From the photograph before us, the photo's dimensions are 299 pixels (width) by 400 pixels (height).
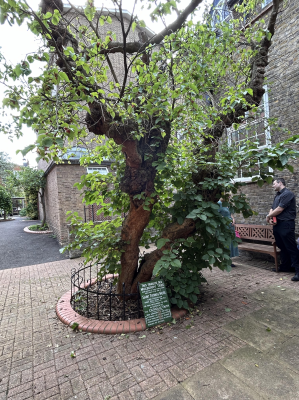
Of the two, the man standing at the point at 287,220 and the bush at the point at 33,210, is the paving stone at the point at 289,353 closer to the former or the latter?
the man standing at the point at 287,220

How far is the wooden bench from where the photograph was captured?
5.48m

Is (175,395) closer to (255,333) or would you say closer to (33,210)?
(255,333)

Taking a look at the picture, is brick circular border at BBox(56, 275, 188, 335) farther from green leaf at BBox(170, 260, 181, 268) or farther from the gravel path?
the gravel path

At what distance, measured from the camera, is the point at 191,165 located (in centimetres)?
342

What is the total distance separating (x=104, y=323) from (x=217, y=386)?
1.72 m

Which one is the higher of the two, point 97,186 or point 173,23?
point 173,23

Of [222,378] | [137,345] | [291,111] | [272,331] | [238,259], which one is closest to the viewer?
[222,378]

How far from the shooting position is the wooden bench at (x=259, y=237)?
5.48 meters

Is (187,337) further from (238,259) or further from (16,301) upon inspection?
(238,259)

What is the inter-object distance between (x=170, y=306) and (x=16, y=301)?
3081 millimetres

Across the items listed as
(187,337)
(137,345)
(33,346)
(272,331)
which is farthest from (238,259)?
(33,346)

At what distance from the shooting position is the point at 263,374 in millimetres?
2287

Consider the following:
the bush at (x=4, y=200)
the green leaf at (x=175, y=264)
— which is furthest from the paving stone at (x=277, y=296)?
the bush at (x=4, y=200)

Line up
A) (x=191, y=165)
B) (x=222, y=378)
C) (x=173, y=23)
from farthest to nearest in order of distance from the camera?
(x=173, y=23) < (x=191, y=165) < (x=222, y=378)
